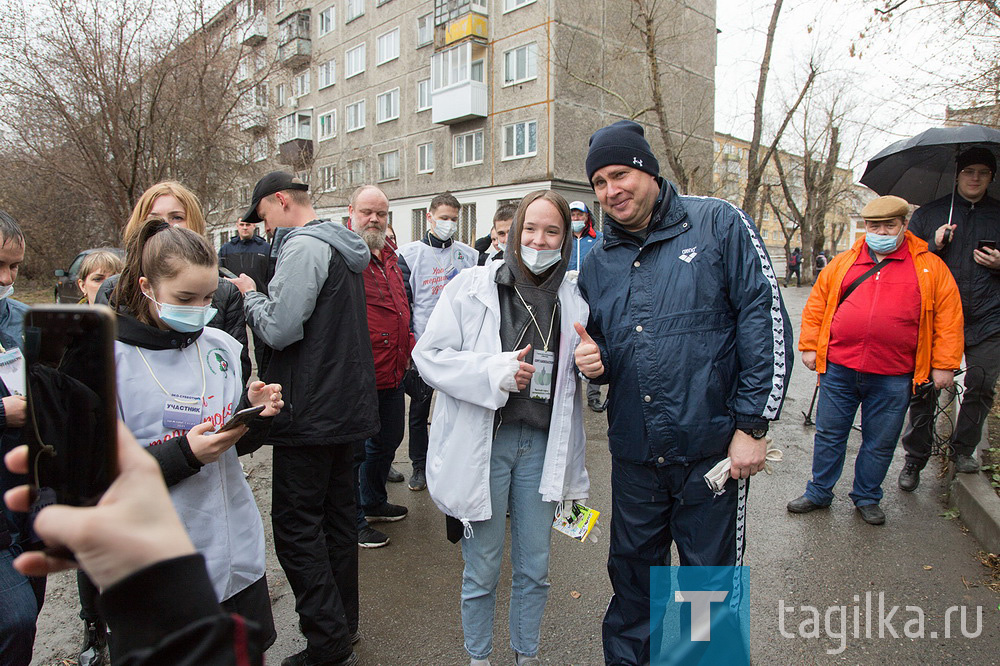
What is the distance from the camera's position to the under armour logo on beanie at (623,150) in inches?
101

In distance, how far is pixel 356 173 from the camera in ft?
109

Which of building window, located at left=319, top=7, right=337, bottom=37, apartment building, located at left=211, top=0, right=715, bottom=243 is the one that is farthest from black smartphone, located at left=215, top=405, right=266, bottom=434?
building window, located at left=319, top=7, right=337, bottom=37

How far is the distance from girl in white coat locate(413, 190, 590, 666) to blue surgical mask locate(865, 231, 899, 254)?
107 inches

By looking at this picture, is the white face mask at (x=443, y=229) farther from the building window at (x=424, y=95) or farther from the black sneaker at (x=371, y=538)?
the building window at (x=424, y=95)

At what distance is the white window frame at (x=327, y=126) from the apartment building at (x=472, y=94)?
0.34 feet

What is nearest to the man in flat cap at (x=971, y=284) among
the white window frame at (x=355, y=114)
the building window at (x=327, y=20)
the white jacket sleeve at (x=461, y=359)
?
the white jacket sleeve at (x=461, y=359)

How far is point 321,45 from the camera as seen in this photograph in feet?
116

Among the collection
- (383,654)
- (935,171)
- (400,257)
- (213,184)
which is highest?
(213,184)

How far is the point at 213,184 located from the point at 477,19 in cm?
1677

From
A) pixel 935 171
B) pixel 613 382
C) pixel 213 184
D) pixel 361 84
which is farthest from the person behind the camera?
pixel 361 84

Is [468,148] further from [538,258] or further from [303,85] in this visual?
[538,258]

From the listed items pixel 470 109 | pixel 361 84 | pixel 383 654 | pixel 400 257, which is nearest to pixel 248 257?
pixel 400 257

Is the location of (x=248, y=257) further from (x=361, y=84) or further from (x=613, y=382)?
(x=361, y=84)

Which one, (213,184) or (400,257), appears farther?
(213,184)
